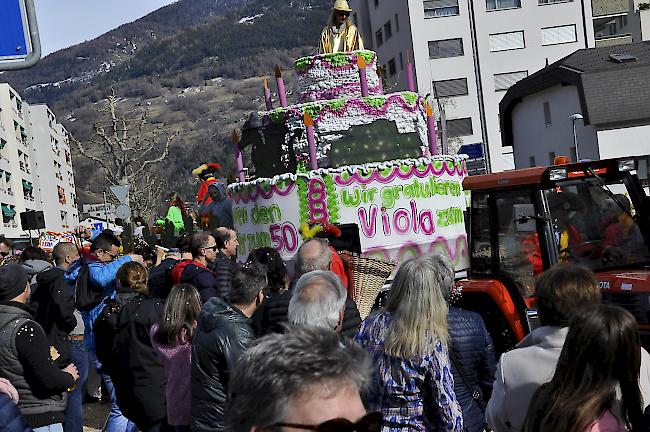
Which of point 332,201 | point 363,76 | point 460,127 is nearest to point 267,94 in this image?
point 363,76

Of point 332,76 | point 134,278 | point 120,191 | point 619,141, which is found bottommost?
point 134,278

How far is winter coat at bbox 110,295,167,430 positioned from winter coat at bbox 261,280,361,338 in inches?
59.9

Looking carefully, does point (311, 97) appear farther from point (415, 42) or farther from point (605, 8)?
point (605, 8)

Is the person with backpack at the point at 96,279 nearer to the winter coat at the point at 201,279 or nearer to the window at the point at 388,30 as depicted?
the winter coat at the point at 201,279

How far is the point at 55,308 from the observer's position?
8031mm

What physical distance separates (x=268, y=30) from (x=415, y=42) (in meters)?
137

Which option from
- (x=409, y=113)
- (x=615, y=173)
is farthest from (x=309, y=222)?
(x=615, y=173)

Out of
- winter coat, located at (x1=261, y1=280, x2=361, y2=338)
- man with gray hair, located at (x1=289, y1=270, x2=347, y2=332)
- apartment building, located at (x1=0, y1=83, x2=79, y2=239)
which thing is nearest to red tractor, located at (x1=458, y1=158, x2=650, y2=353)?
winter coat, located at (x1=261, y1=280, x2=361, y2=338)

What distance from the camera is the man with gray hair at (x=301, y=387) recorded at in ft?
6.73

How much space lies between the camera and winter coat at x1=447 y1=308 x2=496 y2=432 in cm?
460

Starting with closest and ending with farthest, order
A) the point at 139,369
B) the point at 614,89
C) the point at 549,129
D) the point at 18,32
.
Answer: the point at 18,32 < the point at 139,369 < the point at 614,89 < the point at 549,129

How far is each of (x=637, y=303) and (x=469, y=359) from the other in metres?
2.81

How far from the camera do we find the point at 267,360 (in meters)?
2.16

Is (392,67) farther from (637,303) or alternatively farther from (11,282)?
(11,282)
